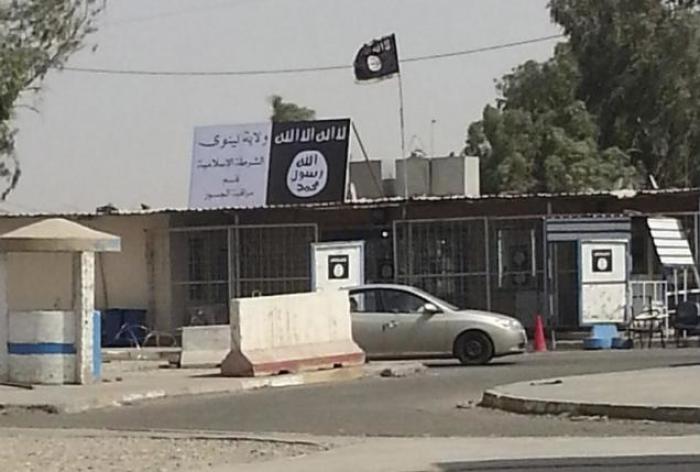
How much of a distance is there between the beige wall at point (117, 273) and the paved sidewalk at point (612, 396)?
17.9 meters

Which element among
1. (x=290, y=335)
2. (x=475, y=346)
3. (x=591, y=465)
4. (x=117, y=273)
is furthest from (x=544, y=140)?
(x=591, y=465)

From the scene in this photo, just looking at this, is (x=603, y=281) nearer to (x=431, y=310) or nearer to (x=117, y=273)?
(x=431, y=310)

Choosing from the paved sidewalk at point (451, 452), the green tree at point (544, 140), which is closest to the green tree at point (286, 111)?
the green tree at point (544, 140)

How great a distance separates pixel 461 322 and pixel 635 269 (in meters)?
10.4

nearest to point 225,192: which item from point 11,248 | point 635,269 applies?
point 635,269

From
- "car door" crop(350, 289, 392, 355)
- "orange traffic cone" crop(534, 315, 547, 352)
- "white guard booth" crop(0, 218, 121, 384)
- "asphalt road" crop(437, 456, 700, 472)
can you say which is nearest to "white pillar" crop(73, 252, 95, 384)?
"white guard booth" crop(0, 218, 121, 384)

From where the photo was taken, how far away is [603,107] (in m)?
64.2

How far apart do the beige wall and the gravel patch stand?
21.9 metres

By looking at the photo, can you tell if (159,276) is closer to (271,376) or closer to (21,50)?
(21,50)

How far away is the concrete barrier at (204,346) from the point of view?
2970 cm

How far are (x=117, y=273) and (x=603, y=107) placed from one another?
96.3 ft

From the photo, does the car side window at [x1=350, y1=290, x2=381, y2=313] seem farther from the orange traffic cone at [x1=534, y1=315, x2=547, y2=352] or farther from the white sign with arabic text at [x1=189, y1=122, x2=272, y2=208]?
the white sign with arabic text at [x1=189, y1=122, x2=272, y2=208]

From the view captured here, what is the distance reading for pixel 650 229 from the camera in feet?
114

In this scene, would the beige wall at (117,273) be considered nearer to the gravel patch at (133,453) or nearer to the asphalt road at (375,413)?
the asphalt road at (375,413)
